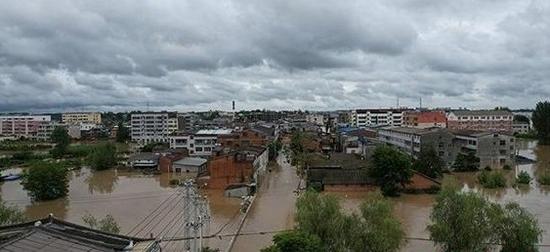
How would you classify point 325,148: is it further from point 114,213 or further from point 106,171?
point 114,213

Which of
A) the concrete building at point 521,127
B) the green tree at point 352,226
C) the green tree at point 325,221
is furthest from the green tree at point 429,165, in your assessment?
the concrete building at point 521,127

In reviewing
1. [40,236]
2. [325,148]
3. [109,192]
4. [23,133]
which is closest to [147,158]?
[109,192]

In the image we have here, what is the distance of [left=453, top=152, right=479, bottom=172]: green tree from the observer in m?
35.0

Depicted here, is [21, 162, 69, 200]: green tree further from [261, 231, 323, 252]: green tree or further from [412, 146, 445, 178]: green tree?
[412, 146, 445, 178]: green tree

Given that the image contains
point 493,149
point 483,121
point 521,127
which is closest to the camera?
point 493,149

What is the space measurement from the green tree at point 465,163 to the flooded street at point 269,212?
10.6m

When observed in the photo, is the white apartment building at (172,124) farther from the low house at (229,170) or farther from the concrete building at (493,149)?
the concrete building at (493,149)

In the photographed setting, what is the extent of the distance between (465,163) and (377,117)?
48.7 m

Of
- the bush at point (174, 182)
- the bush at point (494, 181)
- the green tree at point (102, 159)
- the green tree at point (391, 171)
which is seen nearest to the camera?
the green tree at point (391, 171)

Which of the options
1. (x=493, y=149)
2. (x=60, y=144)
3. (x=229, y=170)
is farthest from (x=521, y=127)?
(x=60, y=144)

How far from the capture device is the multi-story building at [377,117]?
81312 millimetres

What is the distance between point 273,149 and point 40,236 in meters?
38.2

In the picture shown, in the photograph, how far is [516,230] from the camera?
13.5 metres

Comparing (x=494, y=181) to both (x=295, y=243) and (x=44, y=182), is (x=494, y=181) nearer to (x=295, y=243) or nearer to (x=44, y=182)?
(x=295, y=243)
